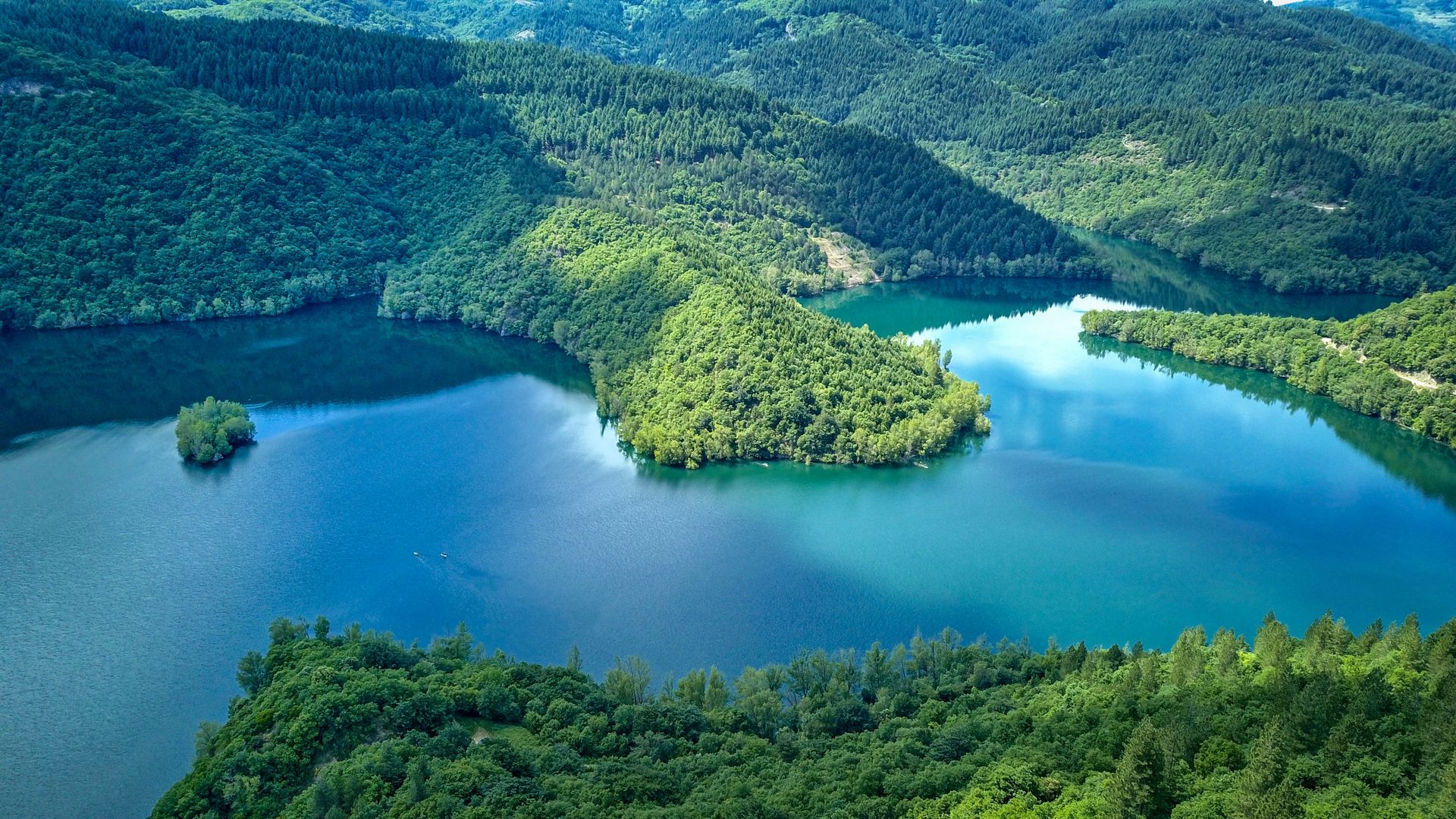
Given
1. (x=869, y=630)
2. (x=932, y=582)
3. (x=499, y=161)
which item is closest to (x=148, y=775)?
(x=869, y=630)

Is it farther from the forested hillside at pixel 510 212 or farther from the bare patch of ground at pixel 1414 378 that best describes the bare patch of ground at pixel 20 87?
the bare patch of ground at pixel 1414 378

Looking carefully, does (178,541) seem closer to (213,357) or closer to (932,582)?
(213,357)

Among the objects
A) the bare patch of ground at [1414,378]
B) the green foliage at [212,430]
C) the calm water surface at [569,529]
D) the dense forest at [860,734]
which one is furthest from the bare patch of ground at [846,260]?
the dense forest at [860,734]

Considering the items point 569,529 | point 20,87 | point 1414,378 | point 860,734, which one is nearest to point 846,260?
point 1414,378

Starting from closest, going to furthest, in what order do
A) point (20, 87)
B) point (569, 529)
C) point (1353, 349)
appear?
point (569, 529)
point (1353, 349)
point (20, 87)

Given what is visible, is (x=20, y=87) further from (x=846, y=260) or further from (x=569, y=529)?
(x=846, y=260)

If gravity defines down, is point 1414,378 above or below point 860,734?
above

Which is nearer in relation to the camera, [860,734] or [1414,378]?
[860,734]
